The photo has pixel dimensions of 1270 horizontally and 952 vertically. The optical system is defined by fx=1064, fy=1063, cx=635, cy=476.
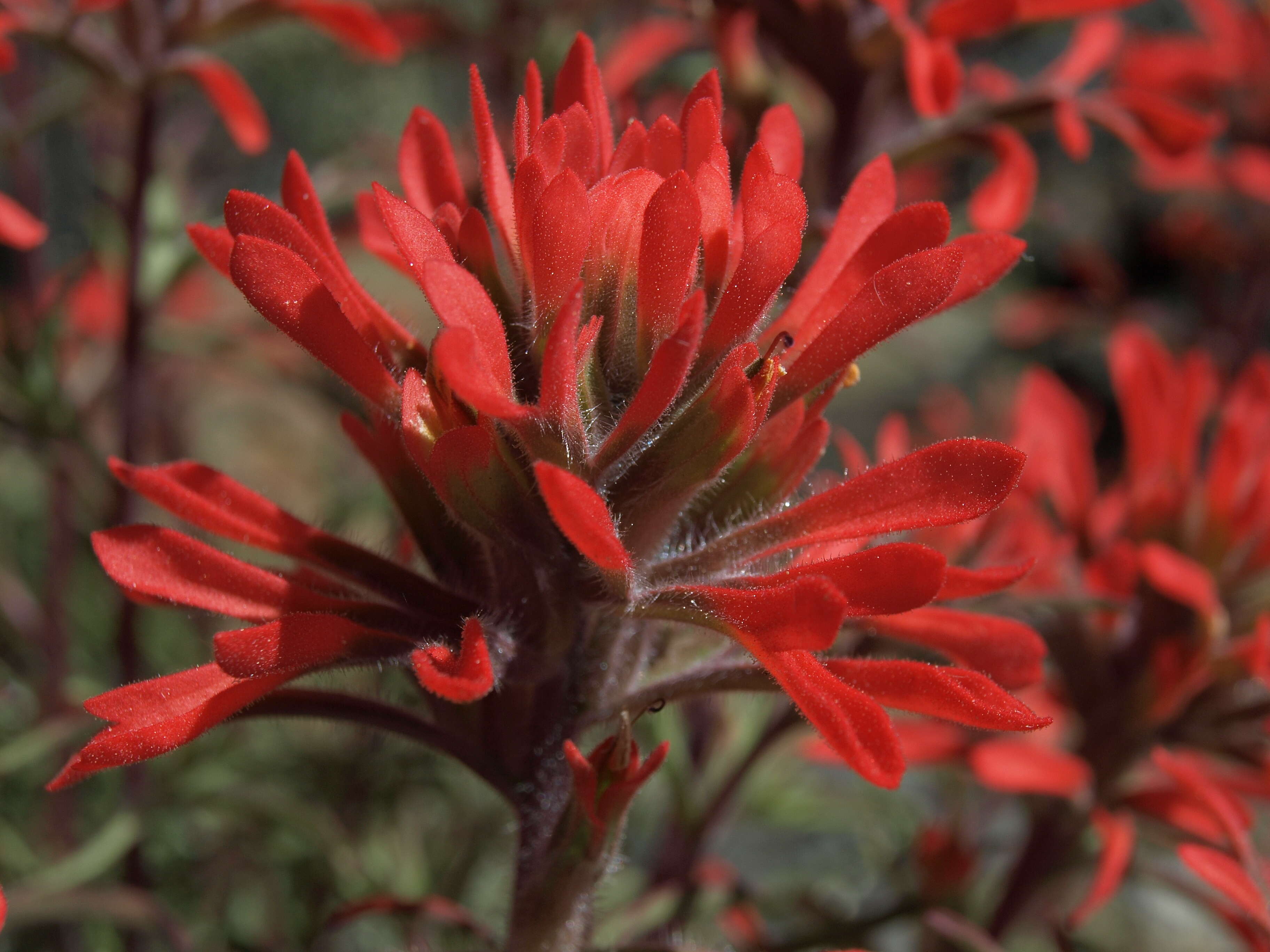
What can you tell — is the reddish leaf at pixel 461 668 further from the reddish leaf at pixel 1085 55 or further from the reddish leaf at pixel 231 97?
the reddish leaf at pixel 1085 55

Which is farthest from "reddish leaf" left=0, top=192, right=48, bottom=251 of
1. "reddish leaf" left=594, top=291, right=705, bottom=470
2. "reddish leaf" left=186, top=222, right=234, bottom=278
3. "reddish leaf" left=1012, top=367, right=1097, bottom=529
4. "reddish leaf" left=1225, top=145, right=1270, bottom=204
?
"reddish leaf" left=1225, top=145, right=1270, bottom=204

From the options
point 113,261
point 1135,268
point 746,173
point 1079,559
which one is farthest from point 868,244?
point 1135,268

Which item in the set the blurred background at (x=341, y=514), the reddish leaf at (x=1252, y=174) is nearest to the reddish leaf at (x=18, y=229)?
the blurred background at (x=341, y=514)

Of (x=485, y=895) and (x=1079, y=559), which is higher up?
(x=1079, y=559)

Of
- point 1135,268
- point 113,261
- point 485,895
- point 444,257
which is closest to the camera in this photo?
point 444,257

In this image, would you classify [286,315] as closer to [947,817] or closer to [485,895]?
[947,817]

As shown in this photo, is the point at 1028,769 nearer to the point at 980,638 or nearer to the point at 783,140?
the point at 980,638
